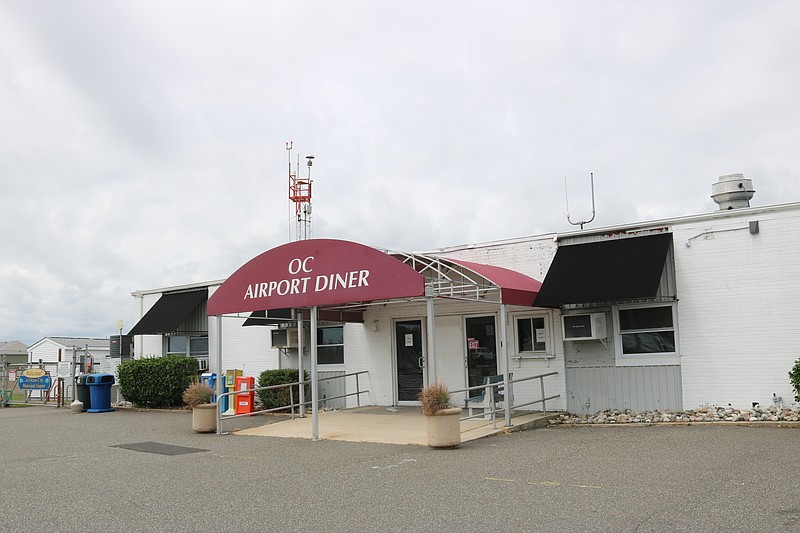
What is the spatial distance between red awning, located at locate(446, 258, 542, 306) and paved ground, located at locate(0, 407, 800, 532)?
7.73ft

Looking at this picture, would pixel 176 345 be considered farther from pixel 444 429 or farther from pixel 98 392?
pixel 444 429

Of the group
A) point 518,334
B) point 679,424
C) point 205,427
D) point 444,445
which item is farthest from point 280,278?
point 679,424

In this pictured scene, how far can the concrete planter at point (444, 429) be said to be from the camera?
1054cm

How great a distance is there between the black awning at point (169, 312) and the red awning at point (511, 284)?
990cm

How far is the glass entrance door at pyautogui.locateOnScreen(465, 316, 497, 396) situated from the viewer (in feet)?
51.1

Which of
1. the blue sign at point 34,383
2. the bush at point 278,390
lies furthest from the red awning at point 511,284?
the blue sign at point 34,383

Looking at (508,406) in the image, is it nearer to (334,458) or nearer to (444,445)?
(444,445)

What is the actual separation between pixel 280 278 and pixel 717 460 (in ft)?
24.1

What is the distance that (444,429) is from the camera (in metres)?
10.5

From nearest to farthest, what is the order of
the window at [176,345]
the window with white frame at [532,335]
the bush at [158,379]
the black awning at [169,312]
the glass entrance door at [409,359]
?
the window with white frame at [532,335] < the glass entrance door at [409,359] < the bush at [158,379] < the black awning at [169,312] < the window at [176,345]

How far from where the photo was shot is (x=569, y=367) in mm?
14484

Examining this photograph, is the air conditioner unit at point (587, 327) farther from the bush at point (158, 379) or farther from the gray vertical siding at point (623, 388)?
the bush at point (158, 379)

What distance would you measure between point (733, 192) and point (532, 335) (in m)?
4.76

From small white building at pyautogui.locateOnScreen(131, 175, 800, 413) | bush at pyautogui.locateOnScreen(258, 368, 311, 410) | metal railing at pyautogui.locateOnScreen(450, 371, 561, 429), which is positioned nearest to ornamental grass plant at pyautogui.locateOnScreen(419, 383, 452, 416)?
small white building at pyautogui.locateOnScreen(131, 175, 800, 413)
